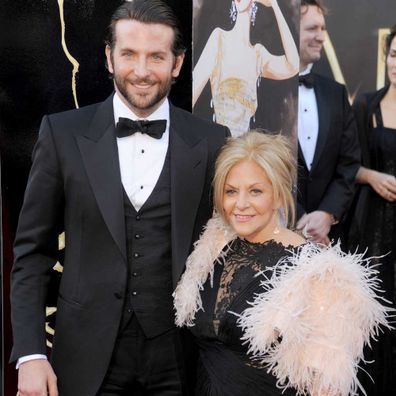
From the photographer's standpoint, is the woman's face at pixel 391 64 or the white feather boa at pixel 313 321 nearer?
the white feather boa at pixel 313 321

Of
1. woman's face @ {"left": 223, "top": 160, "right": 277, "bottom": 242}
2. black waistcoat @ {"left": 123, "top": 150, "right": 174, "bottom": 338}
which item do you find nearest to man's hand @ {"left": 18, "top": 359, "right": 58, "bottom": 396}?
black waistcoat @ {"left": 123, "top": 150, "right": 174, "bottom": 338}

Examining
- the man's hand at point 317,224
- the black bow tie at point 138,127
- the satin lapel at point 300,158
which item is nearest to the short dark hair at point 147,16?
the black bow tie at point 138,127

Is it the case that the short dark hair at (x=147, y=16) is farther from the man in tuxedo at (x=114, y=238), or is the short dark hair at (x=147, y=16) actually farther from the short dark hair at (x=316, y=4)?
the short dark hair at (x=316, y=4)

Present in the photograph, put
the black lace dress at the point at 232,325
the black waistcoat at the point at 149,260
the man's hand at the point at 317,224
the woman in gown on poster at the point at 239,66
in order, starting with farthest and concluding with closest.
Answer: the man's hand at the point at 317,224, the woman in gown on poster at the point at 239,66, the black waistcoat at the point at 149,260, the black lace dress at the point at 232,325

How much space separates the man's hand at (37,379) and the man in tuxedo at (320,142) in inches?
57.3

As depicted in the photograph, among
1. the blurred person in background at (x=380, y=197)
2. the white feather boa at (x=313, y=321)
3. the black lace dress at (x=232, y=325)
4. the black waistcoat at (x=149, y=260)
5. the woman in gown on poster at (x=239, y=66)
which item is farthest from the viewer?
the blurred person in background at (x=380, y=197)

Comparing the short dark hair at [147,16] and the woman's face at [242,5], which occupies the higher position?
the woman's face at [242,5]

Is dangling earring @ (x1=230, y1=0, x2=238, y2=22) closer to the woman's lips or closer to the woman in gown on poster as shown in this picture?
the woman in gown on poster

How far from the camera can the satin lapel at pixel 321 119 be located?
3.25 metres

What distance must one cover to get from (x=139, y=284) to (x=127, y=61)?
2.05 feet

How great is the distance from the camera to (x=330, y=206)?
325 cm

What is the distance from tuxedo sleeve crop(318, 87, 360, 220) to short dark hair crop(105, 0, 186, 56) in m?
1.25

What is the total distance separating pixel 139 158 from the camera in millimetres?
2199

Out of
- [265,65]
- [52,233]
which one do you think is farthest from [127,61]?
[265,65]
